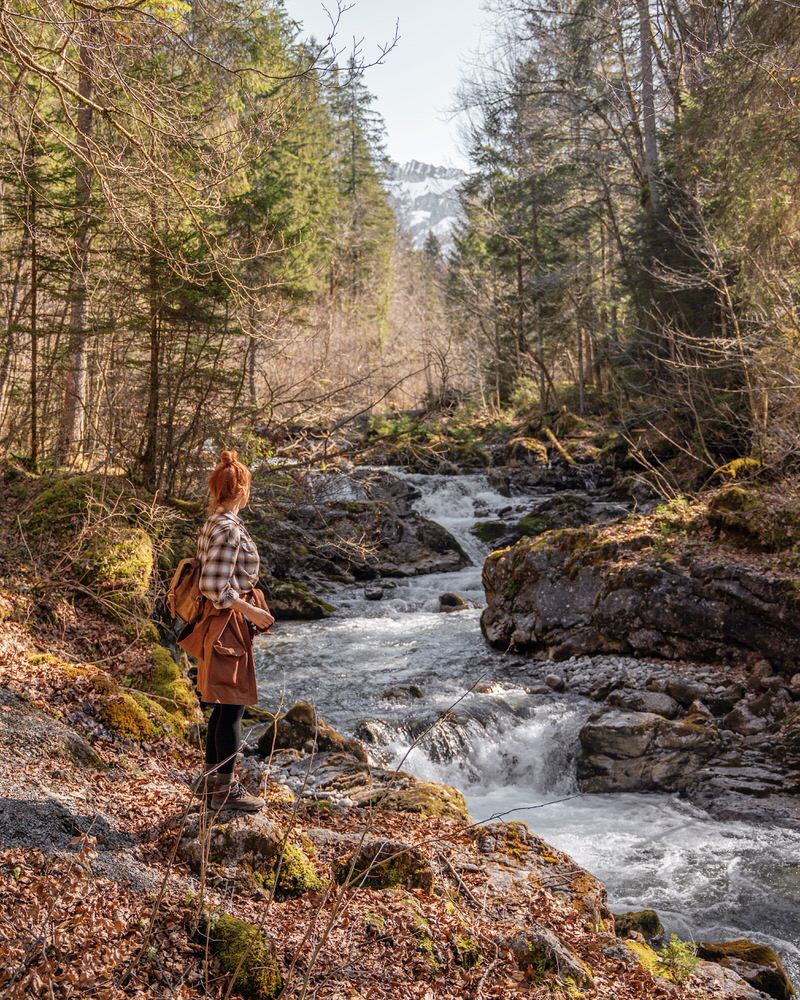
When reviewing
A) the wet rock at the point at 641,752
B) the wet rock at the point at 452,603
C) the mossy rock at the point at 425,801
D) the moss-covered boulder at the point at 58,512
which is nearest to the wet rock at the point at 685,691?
the wet rock at the point at 641,752

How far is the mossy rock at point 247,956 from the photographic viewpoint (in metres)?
3.12

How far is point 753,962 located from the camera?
183 inches

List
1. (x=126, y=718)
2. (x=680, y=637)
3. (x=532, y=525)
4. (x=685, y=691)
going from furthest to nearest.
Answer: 1. (x=532, y=525)
2. (x=680, y=637)
3. (x=685, y=691)
4. (x=126, y=718)

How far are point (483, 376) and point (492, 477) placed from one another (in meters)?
11.1

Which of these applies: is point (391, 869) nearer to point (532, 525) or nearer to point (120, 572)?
point (120, 572)

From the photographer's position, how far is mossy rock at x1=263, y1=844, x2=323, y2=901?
12.7 feet

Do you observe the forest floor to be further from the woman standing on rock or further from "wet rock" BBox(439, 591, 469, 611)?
"wet rock" BBox(439, 591, 469, 611)

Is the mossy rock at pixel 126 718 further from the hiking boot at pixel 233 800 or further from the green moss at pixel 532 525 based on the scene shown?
the green moss at pixel 532 525

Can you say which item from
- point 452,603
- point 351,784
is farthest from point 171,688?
point 452,603

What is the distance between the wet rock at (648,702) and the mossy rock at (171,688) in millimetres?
4744

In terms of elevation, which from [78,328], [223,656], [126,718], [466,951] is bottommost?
[466,951]

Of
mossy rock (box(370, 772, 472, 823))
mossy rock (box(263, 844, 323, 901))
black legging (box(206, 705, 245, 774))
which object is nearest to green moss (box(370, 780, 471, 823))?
mossy rock (box(370, 772, 472, 823))

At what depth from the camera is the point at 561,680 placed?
973 centimetres

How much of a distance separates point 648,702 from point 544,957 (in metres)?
5.34
